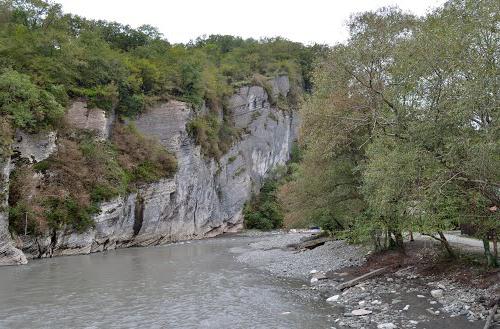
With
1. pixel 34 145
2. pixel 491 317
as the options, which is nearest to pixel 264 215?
pixel 34 145

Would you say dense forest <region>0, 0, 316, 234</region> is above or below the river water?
above

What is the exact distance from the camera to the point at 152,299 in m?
14.1

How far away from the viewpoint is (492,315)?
9.24 metres

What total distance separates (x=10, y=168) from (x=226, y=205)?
31985 millimetres

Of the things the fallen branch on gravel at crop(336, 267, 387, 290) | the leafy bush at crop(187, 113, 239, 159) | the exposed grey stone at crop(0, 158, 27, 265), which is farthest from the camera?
the leafy bush at crop(187, 113, 239, 159)

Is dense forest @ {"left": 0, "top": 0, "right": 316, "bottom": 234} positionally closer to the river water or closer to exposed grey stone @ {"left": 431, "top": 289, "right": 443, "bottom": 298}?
the river water

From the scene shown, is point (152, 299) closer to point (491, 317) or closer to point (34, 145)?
point (491, 317)

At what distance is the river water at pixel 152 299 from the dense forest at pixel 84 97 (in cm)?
786

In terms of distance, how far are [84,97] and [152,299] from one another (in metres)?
28.1

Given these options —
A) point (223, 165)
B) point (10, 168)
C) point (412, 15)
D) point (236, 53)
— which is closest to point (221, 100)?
point (223, 165)

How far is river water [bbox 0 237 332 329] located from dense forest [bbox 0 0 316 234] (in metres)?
7.86

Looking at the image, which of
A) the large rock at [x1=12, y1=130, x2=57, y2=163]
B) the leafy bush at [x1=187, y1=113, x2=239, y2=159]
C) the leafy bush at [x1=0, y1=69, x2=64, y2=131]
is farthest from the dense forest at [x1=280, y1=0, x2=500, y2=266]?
the leafy bush at [x1=187, y1=113, x2=239, y2=159]

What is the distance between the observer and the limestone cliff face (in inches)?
1286

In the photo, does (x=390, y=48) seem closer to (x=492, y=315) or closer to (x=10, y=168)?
(x=492, y=315)
